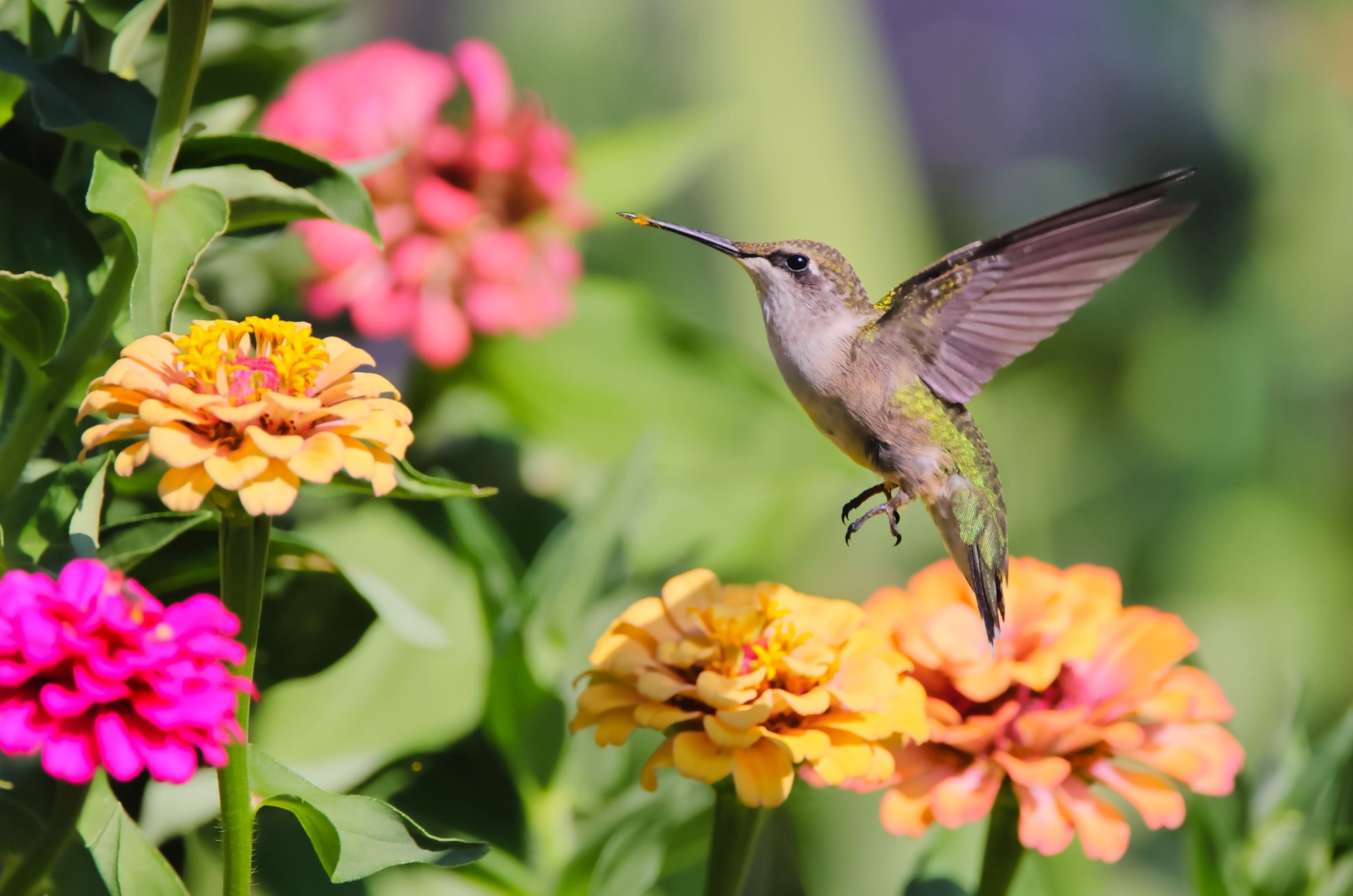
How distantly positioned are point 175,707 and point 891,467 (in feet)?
1.11

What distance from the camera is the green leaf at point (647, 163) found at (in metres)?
0.86

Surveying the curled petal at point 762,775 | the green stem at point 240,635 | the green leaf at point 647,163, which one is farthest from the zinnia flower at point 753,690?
the green leaf at point 647,163

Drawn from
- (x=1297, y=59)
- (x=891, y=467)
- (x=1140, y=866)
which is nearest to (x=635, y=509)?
(x=891, y=467)

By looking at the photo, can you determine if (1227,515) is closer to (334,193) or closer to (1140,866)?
(1140,866)

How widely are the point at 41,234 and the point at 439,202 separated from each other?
0.33 meters

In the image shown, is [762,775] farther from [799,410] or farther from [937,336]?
[799,410]

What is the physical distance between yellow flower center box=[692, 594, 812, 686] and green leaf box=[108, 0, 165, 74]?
11.0 inches

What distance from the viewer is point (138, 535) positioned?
0.41 meters

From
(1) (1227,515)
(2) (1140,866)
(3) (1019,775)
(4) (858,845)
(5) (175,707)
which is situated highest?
(5) (175,707)

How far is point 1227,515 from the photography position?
1.40m

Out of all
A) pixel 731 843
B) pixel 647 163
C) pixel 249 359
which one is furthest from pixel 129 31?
pixel 647 163

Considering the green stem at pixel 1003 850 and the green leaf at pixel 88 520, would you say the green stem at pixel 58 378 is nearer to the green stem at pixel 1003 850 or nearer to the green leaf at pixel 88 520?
the green leaf at pixel 88 520

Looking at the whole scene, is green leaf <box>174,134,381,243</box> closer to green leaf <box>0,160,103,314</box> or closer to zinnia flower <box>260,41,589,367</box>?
green leaf <box>0,160,103,314</box>

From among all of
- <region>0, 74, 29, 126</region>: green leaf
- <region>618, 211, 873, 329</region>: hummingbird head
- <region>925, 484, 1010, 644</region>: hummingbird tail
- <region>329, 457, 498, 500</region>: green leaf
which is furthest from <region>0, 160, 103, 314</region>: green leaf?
<region>925, 484, 1010, 644</region>: hummingbird tail
